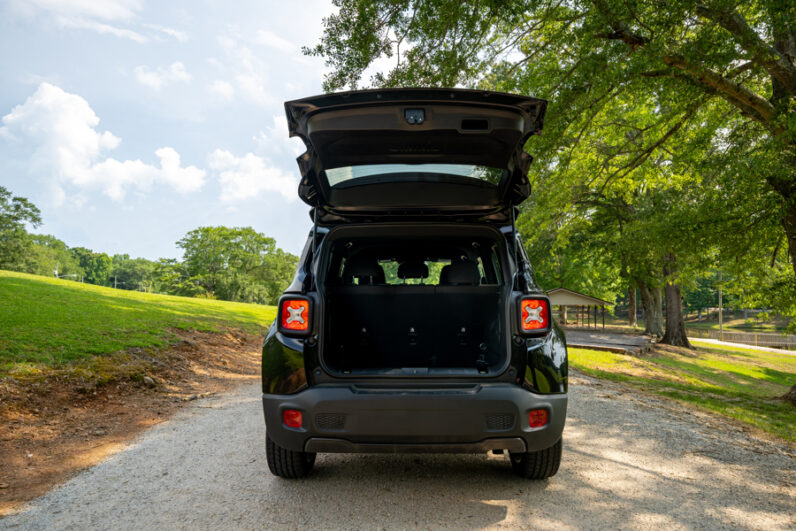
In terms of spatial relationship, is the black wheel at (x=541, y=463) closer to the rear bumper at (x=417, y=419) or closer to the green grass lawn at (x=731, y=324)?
the rear bumper at (x=417, y=419)

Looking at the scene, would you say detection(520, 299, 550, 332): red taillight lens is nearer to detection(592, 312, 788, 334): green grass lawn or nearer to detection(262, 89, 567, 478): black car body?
detection(262, 89, 567, 478): black car body

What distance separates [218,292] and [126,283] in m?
82.8

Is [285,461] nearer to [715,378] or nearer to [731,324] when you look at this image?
[715,378]

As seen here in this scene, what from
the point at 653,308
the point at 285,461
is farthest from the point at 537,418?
the point at 653,308

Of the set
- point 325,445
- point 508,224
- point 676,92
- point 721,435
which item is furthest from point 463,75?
point 325,445

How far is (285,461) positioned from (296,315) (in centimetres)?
102

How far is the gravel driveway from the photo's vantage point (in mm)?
2646

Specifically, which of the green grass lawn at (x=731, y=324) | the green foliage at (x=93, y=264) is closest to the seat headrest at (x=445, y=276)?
the green grass lawn at (x=731, y=324)

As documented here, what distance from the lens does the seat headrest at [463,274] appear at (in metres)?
3.87

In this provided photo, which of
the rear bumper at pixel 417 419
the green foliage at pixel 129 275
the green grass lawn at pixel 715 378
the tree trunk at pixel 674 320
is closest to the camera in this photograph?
the rear bumper at pixel 417 419

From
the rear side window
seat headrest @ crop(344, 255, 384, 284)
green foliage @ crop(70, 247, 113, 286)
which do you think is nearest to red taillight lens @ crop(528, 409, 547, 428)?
the rear side window

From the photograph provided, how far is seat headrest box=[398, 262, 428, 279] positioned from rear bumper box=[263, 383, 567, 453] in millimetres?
1721

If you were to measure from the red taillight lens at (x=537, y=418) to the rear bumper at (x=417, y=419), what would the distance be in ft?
0.07

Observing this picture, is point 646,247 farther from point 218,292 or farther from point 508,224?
point 218,292
